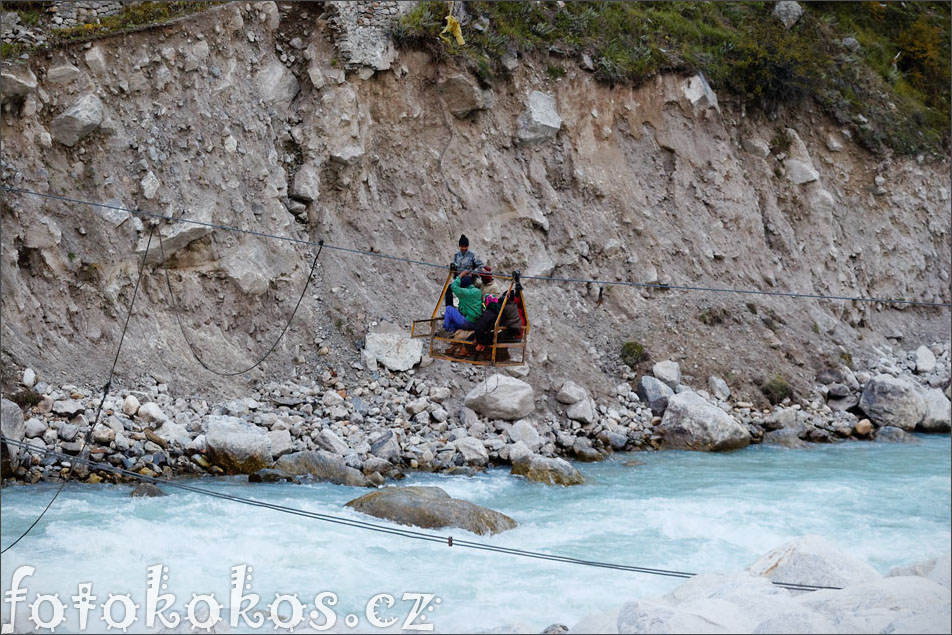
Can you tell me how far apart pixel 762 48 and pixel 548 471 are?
44.6 feet

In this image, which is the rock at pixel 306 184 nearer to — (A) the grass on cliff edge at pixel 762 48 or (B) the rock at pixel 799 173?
(A) the grass on cliff edge at pixel 762 48

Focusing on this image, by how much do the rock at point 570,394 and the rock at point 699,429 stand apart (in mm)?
1522

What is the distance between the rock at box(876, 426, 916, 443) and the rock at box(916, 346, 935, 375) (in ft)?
14.1

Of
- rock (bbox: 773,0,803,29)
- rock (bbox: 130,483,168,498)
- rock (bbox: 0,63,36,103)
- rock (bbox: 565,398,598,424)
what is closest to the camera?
rock (bbox: 130,483,168,498)

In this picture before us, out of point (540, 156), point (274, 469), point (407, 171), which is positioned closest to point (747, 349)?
point (540, 156)

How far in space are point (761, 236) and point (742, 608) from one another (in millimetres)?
16012

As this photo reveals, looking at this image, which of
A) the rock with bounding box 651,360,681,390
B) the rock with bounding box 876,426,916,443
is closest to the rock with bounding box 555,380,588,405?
the rock with bounding box 651,360,681,390

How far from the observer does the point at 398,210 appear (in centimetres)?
1761

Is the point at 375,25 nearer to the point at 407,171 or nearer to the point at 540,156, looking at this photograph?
the point at 407,171

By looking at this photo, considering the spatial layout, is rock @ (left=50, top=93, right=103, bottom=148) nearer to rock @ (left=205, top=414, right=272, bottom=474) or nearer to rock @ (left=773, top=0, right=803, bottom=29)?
rock @ (left=205, top=414, right=272, bottom=474)

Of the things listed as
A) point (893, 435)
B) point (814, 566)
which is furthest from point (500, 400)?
point (814, 566)

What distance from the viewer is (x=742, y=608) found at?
6.41 meters

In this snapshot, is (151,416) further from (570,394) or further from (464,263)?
(570,394)

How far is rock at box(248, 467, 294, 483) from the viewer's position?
12.4 metres
